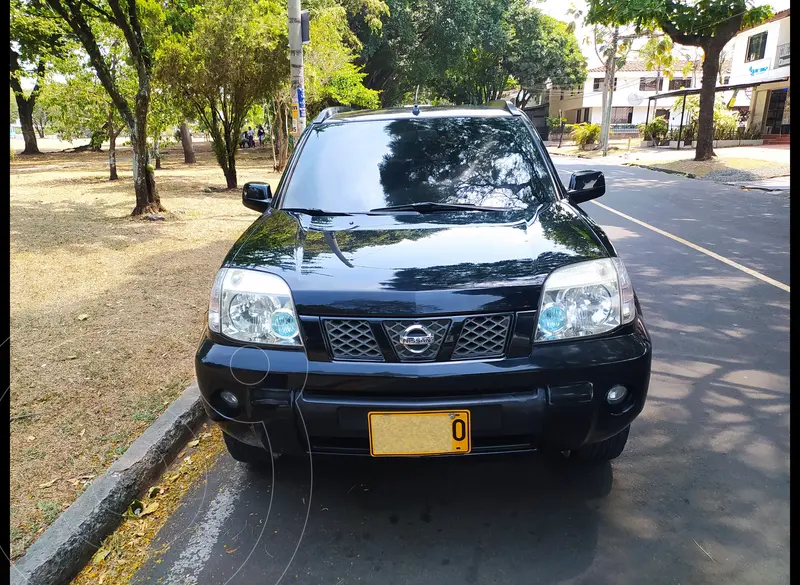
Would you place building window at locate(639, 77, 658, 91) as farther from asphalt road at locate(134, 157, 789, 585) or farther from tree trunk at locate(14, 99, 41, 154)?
asphalt road at locate(134, 157, 789, 585)

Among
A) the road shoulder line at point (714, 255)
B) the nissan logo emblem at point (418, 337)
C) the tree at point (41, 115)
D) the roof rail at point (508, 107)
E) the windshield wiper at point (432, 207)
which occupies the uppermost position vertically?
the tree at point (41, 115)

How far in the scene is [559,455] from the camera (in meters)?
2.74

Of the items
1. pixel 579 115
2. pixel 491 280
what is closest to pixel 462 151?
pixel 491 280

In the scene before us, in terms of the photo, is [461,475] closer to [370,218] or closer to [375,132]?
[370,218]

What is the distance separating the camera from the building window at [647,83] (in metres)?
53.7

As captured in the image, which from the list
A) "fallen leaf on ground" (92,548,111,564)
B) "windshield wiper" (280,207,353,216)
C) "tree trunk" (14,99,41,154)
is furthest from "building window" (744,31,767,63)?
"tree trunk" (14,99,41,154)

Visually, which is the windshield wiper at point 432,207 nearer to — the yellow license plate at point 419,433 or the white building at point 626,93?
the yellow license plate at point 419,433

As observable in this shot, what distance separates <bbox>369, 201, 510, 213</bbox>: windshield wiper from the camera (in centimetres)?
287

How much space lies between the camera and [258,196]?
346cm

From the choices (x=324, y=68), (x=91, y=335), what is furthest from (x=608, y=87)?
(x=91, y=335)

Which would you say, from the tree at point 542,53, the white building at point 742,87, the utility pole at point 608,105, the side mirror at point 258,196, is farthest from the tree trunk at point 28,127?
→ the side mirror at point 258,196

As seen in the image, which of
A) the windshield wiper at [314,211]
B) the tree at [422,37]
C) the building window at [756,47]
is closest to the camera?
the windshield wiper at [314,211]

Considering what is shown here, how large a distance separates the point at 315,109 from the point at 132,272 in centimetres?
1764

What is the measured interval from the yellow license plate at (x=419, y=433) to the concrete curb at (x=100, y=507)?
46.7 inches
